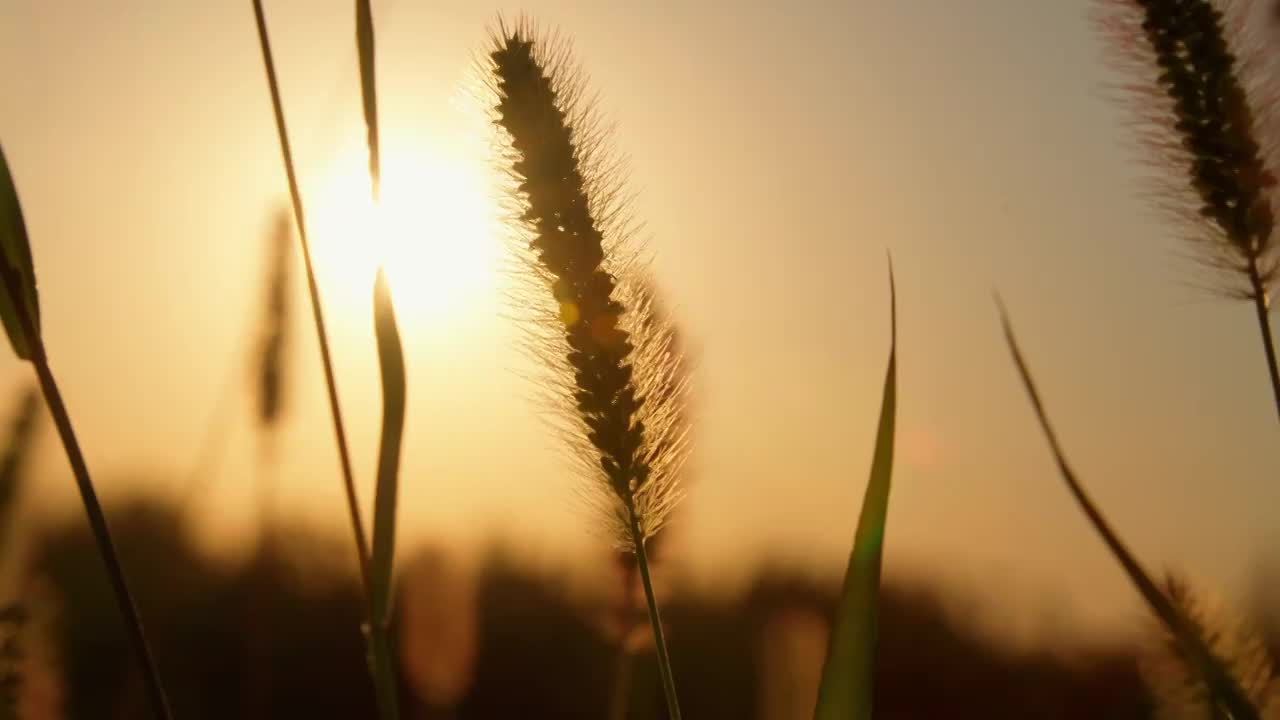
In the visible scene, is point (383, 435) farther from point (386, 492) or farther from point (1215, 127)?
point (1215, 127)

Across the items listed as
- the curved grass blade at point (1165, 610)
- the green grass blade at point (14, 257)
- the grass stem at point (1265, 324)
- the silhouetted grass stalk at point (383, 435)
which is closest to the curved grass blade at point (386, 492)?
the silhouetted grass stalk at point (383, 435)

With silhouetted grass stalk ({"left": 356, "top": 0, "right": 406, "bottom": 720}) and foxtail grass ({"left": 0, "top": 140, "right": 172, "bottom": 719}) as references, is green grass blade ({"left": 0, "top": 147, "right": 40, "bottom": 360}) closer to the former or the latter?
foxtail grass ({"left": 0, "top": 140, "right": 172, "bottom": 719})

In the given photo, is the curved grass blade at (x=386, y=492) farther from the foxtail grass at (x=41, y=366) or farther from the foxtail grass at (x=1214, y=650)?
the foxtail grass at (x=1214, y=650)

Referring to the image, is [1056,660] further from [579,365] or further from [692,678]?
[692,678]

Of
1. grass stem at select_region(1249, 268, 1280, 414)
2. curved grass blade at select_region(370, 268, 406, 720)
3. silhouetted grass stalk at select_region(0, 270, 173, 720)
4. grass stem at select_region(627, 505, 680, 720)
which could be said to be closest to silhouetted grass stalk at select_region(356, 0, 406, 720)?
curved grass blade at select_region(370, 268, 406, 720)

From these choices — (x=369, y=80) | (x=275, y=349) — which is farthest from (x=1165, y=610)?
(x=275, y=349)

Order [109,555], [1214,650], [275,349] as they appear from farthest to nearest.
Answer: [275,349], [1214,650], [109,555]

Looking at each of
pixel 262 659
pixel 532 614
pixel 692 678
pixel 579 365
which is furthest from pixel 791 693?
pixel 532 614
